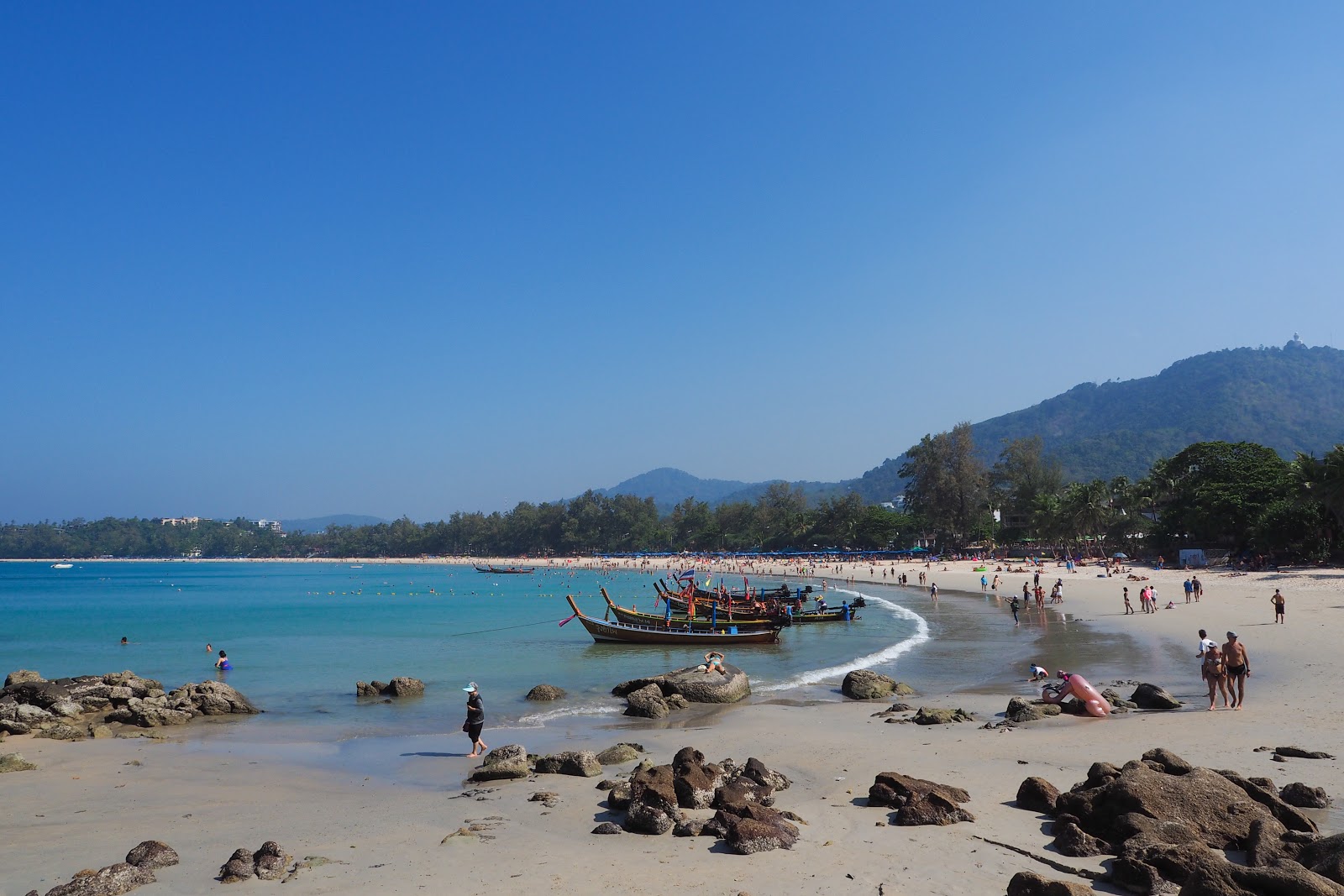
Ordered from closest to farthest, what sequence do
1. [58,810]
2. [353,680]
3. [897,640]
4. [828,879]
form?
[828,879], [58,810], [353,680], [897,640]

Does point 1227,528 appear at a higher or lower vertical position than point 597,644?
higher

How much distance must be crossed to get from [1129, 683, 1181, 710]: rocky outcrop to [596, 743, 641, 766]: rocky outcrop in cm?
1042

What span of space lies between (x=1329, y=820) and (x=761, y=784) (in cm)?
622

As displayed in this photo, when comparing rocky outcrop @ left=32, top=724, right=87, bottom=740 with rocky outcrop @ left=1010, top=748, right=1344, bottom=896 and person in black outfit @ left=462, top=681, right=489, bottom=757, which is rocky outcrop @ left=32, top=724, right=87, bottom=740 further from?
rocky outcrop @ left=1010, top=748, right=1344, bottom=896

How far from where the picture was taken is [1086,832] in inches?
336

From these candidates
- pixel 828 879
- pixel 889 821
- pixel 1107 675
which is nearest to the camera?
pixel 828 879

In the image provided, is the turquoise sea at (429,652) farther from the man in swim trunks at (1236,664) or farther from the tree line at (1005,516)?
the tree line at (1005,516)

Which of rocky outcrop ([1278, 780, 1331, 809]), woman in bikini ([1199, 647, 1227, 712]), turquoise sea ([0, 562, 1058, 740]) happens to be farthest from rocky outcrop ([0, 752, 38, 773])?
woman in bikini ([1199, 647, 1227, 712])

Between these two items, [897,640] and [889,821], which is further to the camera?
[897,640]

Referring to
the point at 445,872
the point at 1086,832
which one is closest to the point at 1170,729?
the point at 1086,832

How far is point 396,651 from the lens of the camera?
3419cm

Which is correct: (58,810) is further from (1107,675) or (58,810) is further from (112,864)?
(1107,675)

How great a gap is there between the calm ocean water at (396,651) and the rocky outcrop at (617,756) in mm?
5211

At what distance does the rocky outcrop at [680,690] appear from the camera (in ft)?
61.2
